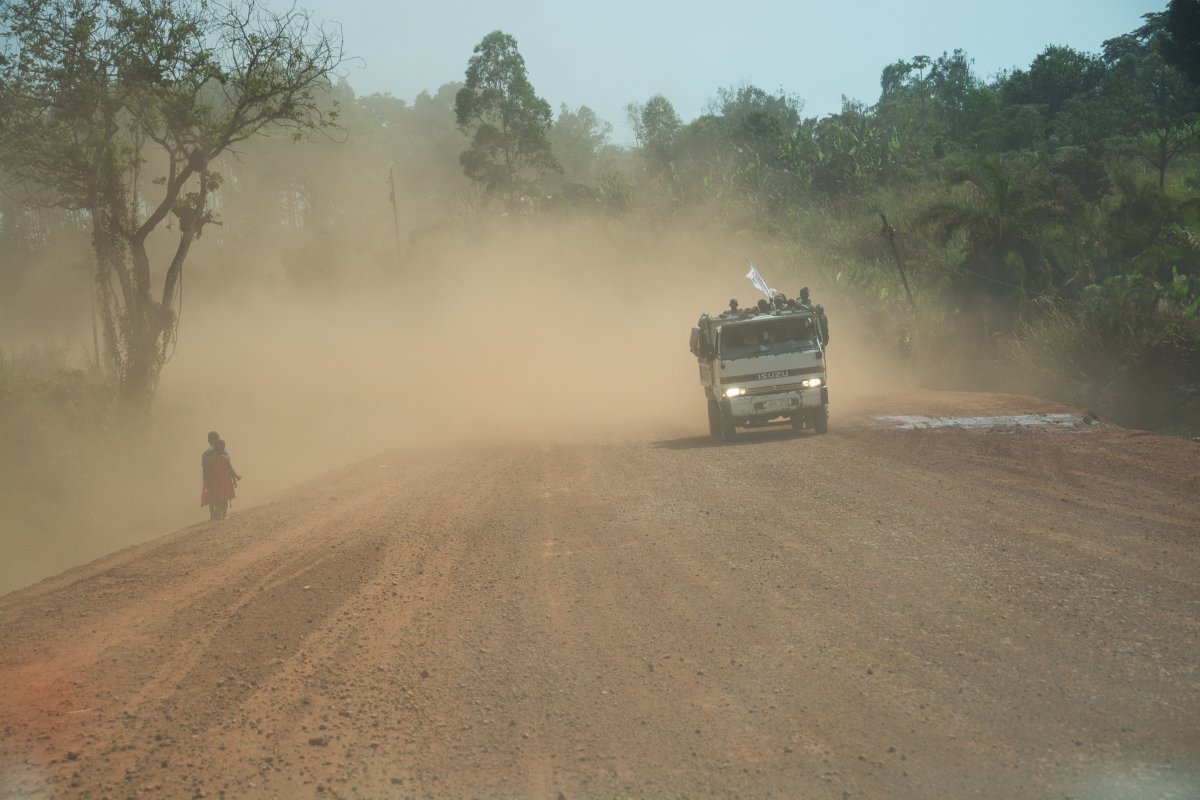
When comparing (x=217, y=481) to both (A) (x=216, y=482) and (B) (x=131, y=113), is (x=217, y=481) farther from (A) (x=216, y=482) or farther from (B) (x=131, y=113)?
(B) (x=131, y=113)

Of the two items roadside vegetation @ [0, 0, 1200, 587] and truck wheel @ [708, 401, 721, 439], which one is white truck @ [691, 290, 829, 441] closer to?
truck wheel @ [708, 401, 721, 439]

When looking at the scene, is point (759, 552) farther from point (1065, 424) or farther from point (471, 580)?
point (1065, 424)

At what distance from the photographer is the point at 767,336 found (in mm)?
19656

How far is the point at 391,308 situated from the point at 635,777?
177 feet

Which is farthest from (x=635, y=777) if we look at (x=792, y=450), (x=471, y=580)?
(x=792, y=450)

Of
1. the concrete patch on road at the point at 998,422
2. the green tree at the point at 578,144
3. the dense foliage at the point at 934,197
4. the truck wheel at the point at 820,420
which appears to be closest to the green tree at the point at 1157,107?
the dense foliage at the point at 934,197

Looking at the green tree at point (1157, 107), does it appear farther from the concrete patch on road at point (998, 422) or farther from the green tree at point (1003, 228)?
the concrete patch on road at point (998, 422)

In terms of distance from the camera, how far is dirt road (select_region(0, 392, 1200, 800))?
5.43 m

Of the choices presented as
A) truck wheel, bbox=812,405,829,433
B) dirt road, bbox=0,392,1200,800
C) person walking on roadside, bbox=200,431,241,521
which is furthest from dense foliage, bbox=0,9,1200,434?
dirt road, bbox=0,392,1200,800

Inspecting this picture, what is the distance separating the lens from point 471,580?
9.65 metres

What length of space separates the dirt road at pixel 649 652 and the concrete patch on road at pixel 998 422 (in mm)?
6365

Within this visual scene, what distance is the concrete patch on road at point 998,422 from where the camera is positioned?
64.1 ft

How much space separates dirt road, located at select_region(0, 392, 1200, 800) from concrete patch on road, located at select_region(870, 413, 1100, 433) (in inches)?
251

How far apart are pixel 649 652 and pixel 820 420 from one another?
13.5 m
